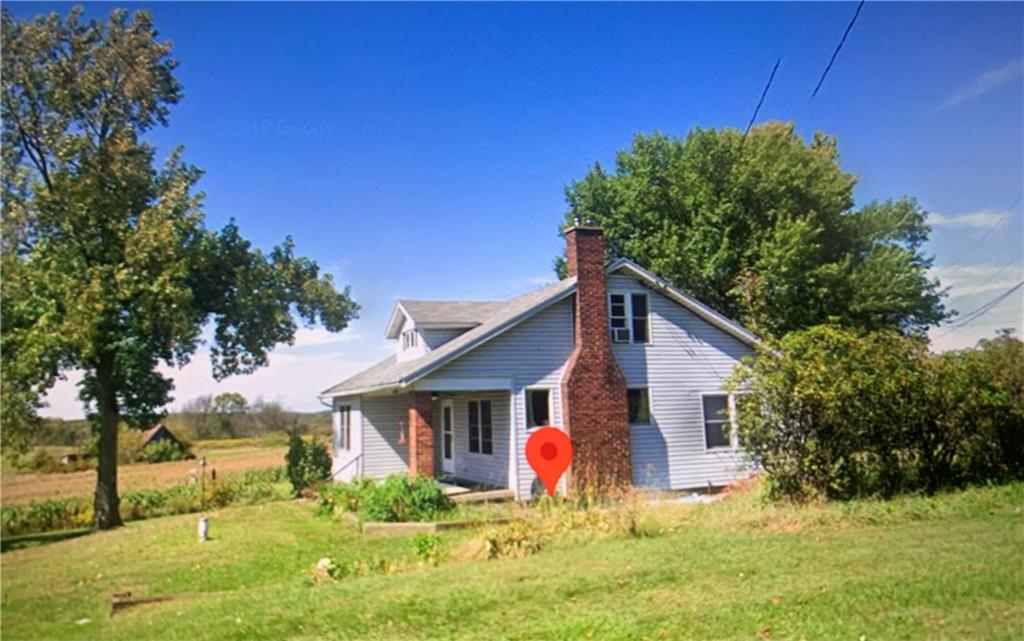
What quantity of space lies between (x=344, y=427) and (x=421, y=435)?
698cm

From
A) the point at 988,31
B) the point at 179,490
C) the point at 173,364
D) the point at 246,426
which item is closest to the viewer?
the point at 988,31

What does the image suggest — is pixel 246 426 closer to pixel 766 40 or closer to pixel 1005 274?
pixel 766 40

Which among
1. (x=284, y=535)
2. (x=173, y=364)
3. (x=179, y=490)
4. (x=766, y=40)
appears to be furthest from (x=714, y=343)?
(x=179, y=490)

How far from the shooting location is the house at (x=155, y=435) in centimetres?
1375

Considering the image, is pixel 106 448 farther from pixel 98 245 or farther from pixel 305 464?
pixel 305 464

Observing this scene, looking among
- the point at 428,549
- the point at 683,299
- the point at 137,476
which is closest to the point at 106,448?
the point at 137,476

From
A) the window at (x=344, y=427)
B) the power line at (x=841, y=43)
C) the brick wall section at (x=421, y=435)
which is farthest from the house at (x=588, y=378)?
the power line at (x=841, y=43)

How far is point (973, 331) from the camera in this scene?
1415 centimetres

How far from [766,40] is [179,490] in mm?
16354

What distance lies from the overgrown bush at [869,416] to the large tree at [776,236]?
36.1ft

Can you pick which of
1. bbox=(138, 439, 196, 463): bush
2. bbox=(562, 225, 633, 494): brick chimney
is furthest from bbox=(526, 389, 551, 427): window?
bbox=(138, 439, 196, 463): bush

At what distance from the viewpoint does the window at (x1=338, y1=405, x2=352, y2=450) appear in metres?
21.3

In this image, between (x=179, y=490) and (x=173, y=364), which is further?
(x=179, y=490)

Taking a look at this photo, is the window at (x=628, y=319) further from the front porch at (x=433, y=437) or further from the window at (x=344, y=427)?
the window at (x=344, y=427)
